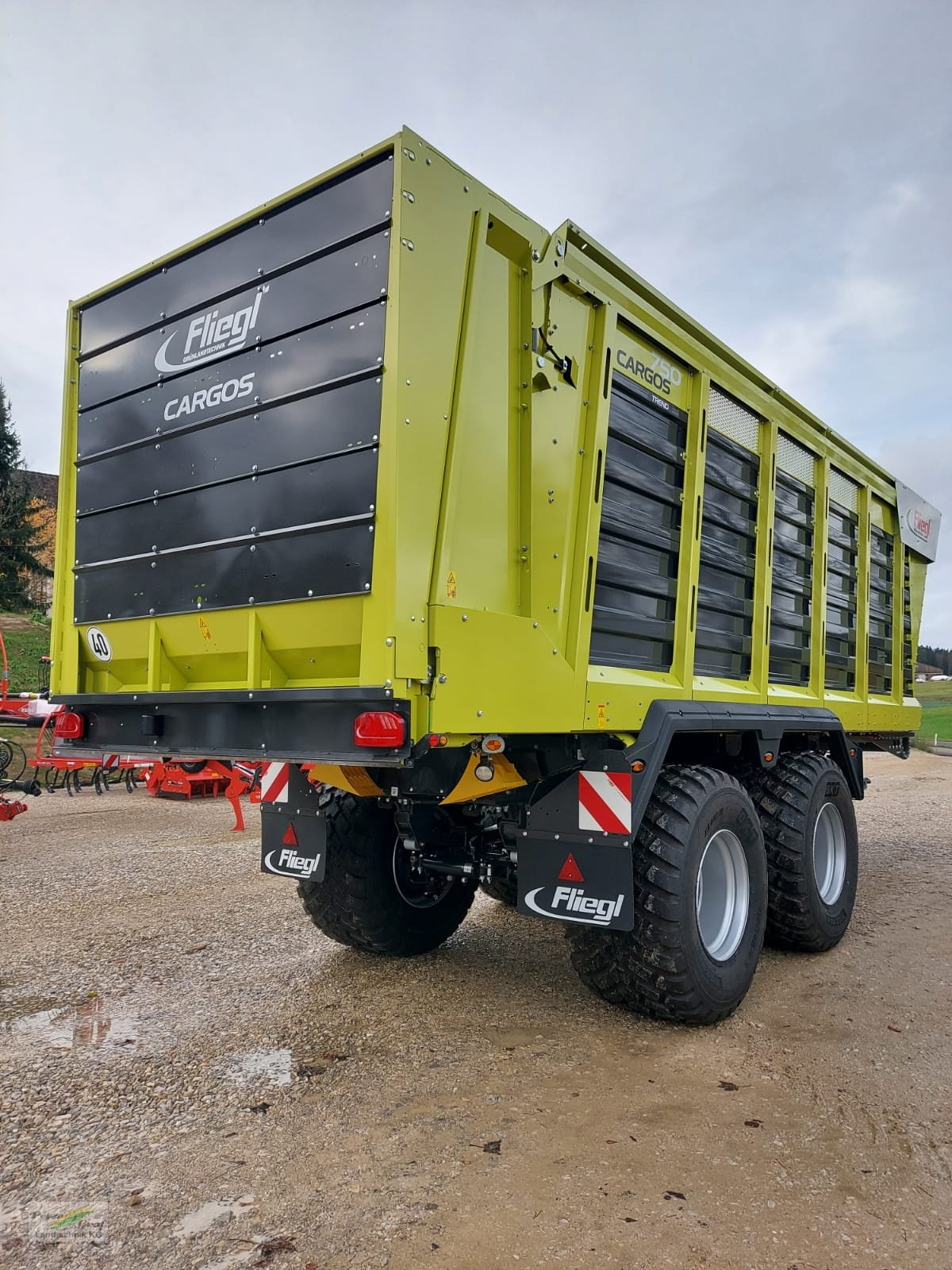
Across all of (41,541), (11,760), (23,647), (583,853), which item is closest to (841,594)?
(583,853)

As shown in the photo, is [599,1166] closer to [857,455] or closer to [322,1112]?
[322,1112]

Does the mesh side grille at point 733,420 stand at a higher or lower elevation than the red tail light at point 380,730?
higher

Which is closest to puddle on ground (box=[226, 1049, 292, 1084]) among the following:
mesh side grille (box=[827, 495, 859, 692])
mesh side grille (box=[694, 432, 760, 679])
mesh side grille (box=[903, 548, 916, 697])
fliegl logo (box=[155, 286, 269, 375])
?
mesh side grille (box=[694, 432, 760, 679])

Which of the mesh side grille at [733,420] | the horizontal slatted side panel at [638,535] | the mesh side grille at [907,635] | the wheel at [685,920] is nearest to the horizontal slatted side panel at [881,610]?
the mesh side grille at [907,635]

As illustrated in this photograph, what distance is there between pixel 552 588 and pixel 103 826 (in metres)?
7.73

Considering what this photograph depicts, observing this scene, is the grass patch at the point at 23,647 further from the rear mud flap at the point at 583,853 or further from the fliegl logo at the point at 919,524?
the rear mud flap at the point at 583,853

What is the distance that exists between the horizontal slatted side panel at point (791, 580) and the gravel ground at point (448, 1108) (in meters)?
1.75

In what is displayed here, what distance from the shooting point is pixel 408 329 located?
3.22 metres

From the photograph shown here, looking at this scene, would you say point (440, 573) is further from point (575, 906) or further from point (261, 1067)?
point (261, 1067)

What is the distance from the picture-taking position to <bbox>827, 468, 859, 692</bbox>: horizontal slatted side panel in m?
6.26

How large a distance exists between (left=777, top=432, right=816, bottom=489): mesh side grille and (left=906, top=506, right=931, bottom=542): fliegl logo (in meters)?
2.06

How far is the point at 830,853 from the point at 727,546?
2153 millimetres

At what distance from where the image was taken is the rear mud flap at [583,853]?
3701 millimetres

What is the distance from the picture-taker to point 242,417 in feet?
12.3
